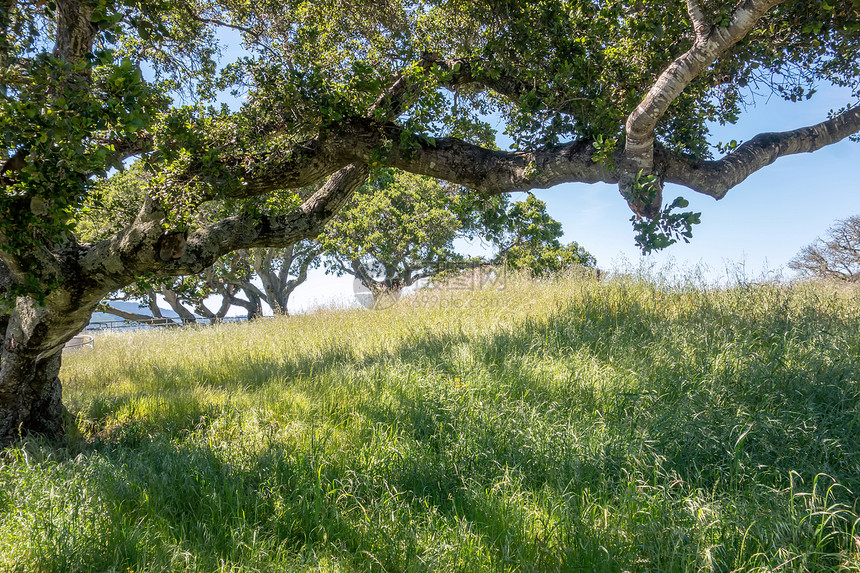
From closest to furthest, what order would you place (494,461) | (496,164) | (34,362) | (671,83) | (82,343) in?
(494,461) < (671,83) < (34,362) < (496,164) < (82,343)

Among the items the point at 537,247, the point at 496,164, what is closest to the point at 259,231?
the point at 496,164

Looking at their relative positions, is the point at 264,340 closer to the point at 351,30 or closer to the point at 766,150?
the point at 351,30

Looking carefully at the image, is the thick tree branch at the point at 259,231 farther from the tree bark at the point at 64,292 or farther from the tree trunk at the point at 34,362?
the tree trunk at the point at 34,362

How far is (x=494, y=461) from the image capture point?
3018mm

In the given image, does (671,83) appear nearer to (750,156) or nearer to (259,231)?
(750,156)

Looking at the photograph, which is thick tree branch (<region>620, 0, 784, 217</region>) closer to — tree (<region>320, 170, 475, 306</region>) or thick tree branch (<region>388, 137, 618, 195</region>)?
thick tree branch (<region>388, 137, 618, 195</region>)

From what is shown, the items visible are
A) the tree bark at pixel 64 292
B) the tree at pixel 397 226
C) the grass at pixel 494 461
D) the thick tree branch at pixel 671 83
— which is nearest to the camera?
the grass at pixel 494 461

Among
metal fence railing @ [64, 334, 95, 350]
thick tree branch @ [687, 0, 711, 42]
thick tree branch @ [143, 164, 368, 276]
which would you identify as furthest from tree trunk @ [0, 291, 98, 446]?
metal fence railing @ [64, 334, 95, 350]

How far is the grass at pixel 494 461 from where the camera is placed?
2273 millimetres

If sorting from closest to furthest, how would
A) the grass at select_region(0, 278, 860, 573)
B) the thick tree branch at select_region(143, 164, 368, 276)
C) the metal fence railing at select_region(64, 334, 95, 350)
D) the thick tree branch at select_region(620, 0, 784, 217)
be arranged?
the grass at select_region(0, 278, 860, 573) → the thick tree branch at select_region(620, 0, 784, 217) → the thick tree branch at select_region(143, 164, 368, 276) → the metal fence railing at select_region(64, 334, 95, 350)

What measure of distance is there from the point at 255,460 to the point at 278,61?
4.58m

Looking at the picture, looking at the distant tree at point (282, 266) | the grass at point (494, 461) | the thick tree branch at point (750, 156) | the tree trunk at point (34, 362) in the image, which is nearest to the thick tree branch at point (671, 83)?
the thick tree branch at point (750, 156)

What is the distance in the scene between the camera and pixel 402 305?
998 centimetres

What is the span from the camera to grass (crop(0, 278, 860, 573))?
2.27 meters
